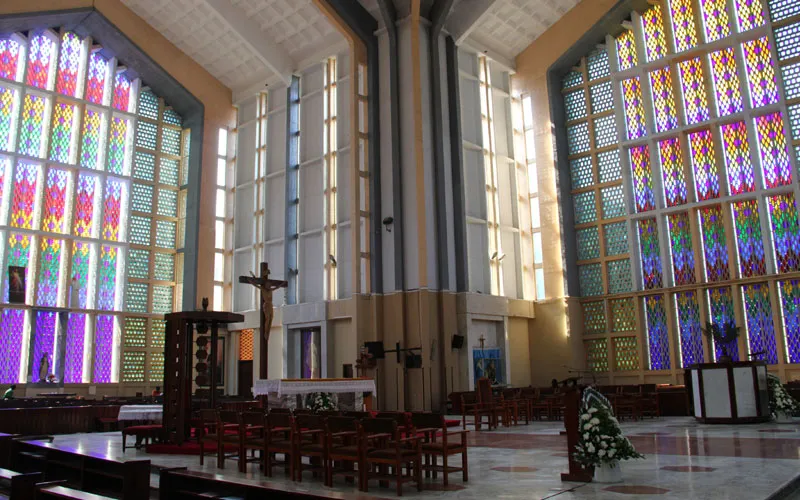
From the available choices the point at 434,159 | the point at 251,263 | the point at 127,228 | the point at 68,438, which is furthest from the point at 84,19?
the point at 68,438

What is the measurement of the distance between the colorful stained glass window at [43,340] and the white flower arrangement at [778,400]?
758 inches

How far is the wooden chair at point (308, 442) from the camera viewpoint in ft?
20.7

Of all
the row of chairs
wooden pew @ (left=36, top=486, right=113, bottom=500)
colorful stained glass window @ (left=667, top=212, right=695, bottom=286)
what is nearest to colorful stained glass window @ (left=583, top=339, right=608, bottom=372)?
colorful stained glass window @ (left=667, top=212, right=695, bottom=286)

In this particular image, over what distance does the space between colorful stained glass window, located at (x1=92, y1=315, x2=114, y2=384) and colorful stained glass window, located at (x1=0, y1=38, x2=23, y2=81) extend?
8126mm

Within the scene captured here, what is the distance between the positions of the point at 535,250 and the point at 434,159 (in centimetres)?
505

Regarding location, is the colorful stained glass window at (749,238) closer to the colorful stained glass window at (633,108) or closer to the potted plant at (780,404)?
the colorful stained glass window at (633,108)

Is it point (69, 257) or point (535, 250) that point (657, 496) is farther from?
point (69, 257)

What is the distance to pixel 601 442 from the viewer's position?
18.2 feet

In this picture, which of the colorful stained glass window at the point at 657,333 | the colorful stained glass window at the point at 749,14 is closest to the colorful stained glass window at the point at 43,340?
the colorful stained glass window at the point at 657,333

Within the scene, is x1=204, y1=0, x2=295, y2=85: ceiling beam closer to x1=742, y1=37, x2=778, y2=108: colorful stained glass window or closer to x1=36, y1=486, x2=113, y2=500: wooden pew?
x1=742, y1=37, x2=778, y2=108: colorful stained glass window

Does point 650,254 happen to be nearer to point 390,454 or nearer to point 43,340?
point 390,454

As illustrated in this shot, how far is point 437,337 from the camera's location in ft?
59.6

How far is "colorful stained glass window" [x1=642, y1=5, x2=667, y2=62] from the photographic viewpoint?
1977 cm

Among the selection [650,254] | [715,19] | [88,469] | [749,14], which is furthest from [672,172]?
[88,469]
